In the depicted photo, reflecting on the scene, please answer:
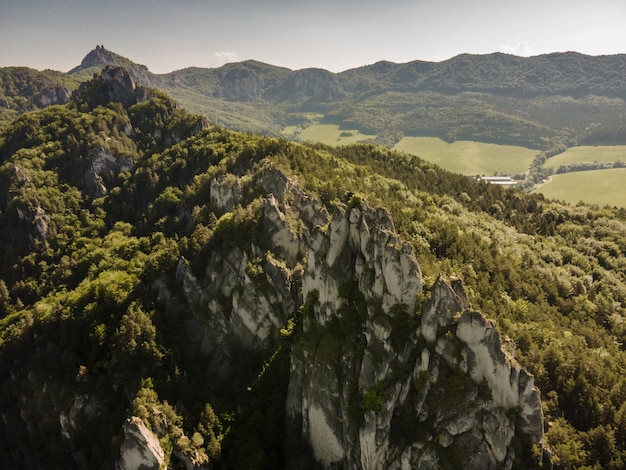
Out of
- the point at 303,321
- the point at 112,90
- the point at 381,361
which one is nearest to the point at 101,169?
the point at 112,90

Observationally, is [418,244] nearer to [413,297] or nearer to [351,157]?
[413,297]

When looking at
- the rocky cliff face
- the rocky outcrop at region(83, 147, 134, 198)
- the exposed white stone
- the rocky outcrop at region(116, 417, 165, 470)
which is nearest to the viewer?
the rocky cliff face

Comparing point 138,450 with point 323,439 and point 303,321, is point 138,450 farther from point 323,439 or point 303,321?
point 303,321

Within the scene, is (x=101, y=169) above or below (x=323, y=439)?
above

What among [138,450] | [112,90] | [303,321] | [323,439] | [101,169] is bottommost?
[323,439]

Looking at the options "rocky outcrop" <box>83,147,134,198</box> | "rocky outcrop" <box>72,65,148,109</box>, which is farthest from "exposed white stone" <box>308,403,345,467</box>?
"rocky outcrop" <box>72,65,148,109</box>

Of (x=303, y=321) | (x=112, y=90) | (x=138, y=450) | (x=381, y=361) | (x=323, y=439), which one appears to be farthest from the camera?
(x=112, y=90)

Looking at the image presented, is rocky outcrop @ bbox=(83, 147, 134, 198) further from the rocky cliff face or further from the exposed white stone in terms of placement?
the exposed white stone
